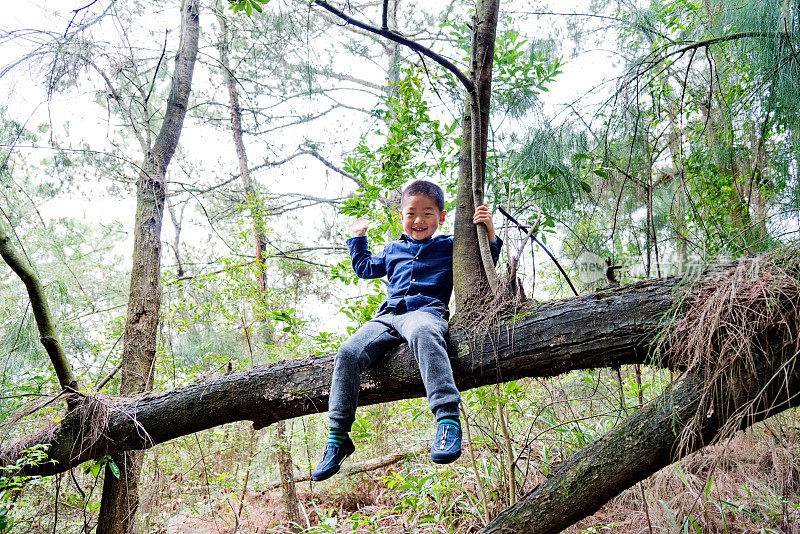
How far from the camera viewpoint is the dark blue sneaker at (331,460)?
1.77 m

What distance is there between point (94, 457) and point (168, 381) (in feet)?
4.55

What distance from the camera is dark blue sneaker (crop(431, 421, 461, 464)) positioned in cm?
158

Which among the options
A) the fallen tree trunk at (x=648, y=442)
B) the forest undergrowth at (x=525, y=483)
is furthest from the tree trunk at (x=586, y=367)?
the forest undergrowth at (x=525, y=483)

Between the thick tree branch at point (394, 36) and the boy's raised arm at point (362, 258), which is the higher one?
the thick tree branch at point (394, 36)

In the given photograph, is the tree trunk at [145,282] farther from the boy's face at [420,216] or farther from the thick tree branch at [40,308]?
the boy's face at [420,216]

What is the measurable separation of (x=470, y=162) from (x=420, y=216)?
370mm

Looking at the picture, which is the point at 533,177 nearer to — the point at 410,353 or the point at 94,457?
the point at 410,353

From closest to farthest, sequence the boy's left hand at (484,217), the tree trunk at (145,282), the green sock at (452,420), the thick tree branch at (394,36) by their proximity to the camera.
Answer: the green sock at (452,420) → the thick tree branch at (394,36) → the boy's left hand at (484,217) → the tree trunk at (145,282)

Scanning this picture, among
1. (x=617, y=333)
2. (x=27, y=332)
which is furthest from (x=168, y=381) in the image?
(x=617, y=333)

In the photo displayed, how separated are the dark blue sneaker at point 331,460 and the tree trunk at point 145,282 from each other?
1.79 meters

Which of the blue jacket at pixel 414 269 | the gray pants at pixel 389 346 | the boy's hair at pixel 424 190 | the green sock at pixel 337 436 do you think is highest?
the boy's hair at pixel 424 190

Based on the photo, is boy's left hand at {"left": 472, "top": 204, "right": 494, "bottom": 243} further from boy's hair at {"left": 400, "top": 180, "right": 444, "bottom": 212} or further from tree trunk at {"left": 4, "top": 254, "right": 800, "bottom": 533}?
tree trunk at {"left": 4, "top": 254, "right": 800, "bottom": 533}

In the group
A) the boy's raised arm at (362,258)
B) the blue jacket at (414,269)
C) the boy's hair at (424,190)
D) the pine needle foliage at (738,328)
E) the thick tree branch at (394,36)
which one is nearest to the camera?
the pine needle foliage at (738,328)

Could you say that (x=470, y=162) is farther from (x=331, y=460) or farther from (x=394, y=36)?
(x=331, y=460)
